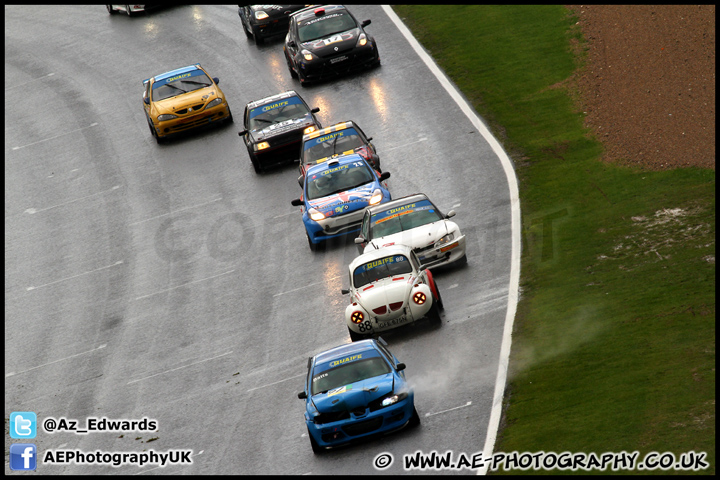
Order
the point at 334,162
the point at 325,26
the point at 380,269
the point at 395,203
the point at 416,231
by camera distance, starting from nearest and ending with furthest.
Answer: the point at 380,269, the point at 416,231, the point at 395,203, the point at 334,162, the point at 325,26

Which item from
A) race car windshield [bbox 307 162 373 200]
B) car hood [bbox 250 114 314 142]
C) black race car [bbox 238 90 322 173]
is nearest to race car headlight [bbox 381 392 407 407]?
race car windshield [bbox 307 162 373 200]

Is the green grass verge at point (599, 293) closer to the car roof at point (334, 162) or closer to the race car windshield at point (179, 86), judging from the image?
the car roof at point (334, 162)

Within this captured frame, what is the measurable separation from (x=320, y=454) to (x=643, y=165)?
10920mm

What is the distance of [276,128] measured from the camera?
1112 inches

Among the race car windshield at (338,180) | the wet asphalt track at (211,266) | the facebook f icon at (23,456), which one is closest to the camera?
the wet asphalt track at (211,266)

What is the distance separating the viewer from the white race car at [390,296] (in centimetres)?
1825

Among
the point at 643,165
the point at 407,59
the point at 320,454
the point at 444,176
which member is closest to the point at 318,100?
the point at 407,59

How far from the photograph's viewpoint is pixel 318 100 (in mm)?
A: 32156

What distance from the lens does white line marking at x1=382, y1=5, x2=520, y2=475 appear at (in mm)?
15039

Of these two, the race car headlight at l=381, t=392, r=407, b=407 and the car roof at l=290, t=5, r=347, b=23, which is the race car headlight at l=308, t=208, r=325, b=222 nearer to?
the race car headlight at l=381, t=392, r=407, b=407

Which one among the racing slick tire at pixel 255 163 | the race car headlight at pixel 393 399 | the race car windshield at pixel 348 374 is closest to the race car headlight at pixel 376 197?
the racing slick tire at pixel 255 163

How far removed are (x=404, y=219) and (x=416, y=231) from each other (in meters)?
0.56

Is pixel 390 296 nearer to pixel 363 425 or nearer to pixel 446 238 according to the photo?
pixel 446 238

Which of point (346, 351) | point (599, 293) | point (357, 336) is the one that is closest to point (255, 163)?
point (357, 336)
